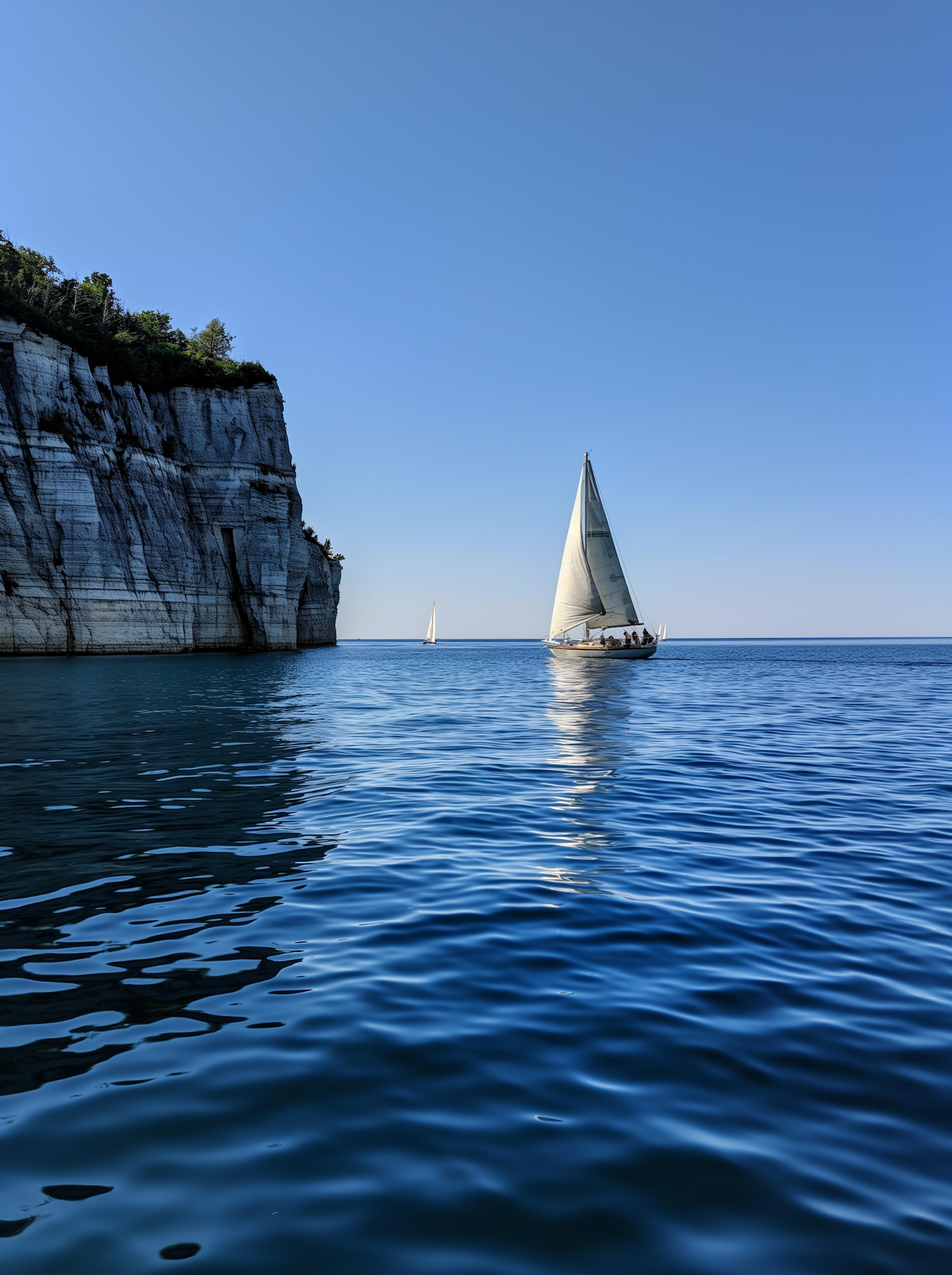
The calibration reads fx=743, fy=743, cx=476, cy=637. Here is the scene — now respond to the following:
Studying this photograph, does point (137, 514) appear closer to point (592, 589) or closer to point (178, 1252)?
point (592, 589)

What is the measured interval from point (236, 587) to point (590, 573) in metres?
31.9

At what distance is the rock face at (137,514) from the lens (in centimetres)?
4703

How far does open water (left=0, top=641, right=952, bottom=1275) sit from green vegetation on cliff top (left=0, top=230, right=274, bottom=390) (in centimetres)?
5226

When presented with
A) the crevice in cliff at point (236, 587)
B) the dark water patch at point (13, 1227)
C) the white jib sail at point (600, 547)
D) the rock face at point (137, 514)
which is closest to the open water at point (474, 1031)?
the dark water patch at point (13, 1227)

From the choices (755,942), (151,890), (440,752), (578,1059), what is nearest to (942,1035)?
(755,942)

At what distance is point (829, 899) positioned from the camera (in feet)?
21.3

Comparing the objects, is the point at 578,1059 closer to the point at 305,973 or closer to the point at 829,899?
the point at 305,973

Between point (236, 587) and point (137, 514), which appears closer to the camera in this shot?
point (137, 514)

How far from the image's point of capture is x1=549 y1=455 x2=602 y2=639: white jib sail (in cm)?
5716

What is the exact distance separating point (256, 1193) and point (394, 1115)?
0.70 metres

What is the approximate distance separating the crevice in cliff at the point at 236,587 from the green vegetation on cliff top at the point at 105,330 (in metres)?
12.9

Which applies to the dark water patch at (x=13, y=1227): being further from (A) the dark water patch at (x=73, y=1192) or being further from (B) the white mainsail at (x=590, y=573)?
(B) the white mainsail at (x=590, y=573)

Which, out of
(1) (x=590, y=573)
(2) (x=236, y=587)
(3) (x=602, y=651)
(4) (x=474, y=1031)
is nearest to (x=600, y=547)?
(1) (x=590, y=573)

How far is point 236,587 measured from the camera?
219ft
